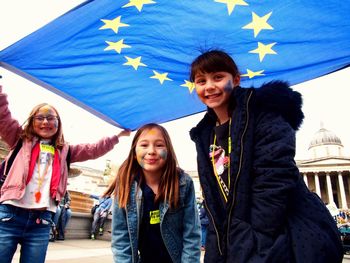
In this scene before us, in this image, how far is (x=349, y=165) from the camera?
50594 millimetres

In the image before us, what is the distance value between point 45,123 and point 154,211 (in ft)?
4.04

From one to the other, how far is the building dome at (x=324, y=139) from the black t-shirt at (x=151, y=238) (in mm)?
67079

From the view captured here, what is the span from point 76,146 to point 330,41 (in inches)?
97.1

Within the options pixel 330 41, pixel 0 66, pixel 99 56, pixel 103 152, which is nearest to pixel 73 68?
pixel 99 56

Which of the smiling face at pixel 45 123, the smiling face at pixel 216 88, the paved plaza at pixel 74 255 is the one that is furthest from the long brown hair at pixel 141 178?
the paved plaza at pixel 74 255

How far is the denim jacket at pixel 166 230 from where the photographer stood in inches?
75.7

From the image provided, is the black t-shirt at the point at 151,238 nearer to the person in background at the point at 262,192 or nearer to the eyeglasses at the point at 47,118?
the person in background at the point at 262,192

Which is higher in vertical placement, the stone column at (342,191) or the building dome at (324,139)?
the building dome at (324,139)

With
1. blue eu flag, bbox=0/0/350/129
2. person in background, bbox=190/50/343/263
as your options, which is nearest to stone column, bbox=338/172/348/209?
blue eu flag, bbox=0/0/350/129

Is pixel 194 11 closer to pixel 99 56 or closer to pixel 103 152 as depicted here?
pixel 99 56

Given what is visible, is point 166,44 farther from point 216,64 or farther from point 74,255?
point 74,255

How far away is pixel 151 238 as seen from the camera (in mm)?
1991

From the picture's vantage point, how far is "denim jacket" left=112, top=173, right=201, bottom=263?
192 centimetres

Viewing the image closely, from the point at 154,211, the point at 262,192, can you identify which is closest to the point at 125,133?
the point at 154,211
